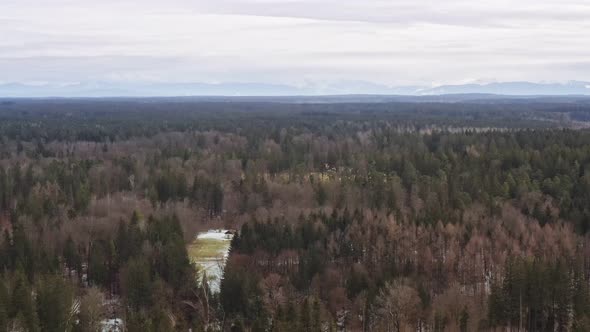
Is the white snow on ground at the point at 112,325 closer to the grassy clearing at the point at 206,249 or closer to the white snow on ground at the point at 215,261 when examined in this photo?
the white snow on ground at the point at 215,261

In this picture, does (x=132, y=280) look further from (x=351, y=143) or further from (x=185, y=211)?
(x=351, y=143)

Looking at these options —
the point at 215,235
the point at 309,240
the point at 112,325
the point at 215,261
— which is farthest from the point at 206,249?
the point at 112,325

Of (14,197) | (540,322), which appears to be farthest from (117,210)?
(540,322)

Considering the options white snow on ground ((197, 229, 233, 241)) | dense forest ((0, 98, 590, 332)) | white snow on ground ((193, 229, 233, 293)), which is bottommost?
white snow on ground ((197, 229, 233, 241))

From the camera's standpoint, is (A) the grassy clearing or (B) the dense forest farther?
(A) the grassy clearing

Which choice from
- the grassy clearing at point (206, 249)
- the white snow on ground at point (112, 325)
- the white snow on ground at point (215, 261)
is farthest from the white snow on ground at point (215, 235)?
the white snow on ground at point (112, 325)

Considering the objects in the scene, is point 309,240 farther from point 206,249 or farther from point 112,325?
point 112,325

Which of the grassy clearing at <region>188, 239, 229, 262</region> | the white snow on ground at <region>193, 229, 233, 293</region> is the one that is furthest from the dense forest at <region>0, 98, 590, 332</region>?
the white snow on ground at <region>193, 229, 233, 293</region>

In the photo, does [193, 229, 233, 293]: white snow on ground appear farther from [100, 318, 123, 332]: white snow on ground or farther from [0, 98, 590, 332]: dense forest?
[100, 318, 123, 332]: white snow on ground
